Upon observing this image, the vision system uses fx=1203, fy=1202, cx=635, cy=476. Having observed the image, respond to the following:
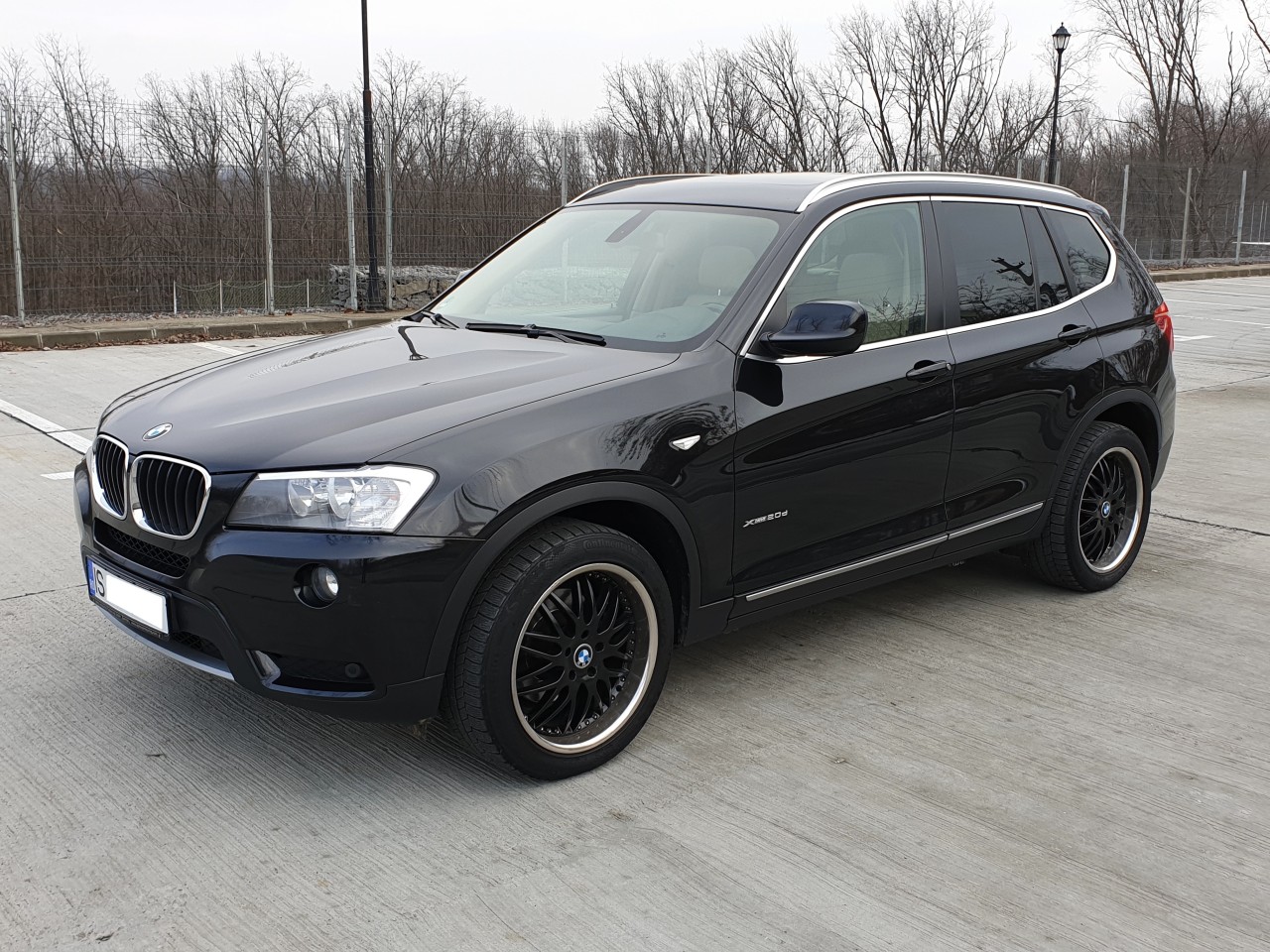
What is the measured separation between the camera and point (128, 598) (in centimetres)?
350

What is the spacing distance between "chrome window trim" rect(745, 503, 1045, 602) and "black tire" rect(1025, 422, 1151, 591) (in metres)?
0.19

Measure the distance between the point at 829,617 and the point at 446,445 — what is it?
228 centimetres

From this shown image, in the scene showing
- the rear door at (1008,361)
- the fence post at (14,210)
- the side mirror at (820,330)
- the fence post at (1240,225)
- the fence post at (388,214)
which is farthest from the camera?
the fence post at (1240,225)

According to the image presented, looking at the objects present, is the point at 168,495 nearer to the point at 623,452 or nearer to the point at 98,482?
the point at 98,482

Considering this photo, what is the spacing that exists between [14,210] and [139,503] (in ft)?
41.8

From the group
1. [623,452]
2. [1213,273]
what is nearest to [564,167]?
[623,452]

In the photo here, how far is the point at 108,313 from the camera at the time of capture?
607 inches

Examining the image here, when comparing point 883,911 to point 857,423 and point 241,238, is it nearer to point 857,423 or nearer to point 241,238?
point 857,423

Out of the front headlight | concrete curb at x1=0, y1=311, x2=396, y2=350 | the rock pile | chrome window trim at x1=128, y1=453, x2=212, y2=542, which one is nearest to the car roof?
the front headlight

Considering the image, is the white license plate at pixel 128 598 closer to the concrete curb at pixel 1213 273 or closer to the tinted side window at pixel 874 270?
the tinted side window at pixel 874 270

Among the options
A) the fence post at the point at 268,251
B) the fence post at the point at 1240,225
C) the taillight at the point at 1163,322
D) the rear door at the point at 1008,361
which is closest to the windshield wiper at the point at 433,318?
the rear door at the point at 1008,361

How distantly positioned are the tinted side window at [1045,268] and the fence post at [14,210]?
510 inches

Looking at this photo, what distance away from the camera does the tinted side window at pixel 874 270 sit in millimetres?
4090

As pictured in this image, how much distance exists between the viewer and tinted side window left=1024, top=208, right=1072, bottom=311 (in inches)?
194
